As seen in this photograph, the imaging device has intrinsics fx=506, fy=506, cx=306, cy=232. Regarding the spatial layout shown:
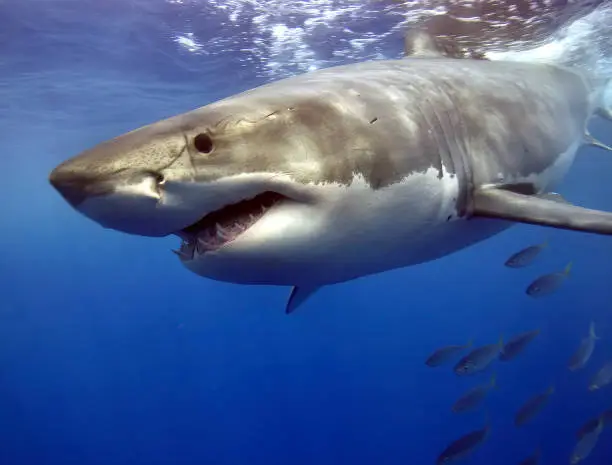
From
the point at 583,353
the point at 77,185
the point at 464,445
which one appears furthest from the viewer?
the point at 583,353

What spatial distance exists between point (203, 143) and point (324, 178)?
51 centimetres

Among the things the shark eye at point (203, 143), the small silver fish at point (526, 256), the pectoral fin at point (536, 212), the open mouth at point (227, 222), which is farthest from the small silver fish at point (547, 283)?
the shark eye at point (203, 143)

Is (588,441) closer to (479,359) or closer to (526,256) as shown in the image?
(479,359)

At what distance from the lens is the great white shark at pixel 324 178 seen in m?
1.77

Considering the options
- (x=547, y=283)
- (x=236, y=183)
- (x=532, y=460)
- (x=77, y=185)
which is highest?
(x=77, y=185)

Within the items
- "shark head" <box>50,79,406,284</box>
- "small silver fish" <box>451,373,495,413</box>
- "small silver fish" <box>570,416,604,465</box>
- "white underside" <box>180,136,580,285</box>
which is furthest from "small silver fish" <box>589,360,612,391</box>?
"shark head" <box>50,79,406,284</box>

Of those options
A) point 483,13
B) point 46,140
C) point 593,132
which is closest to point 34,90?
point 46,140

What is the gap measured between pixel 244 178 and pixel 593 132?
24.1 meters

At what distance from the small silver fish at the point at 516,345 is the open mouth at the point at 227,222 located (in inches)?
279

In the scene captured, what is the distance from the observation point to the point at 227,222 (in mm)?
2033

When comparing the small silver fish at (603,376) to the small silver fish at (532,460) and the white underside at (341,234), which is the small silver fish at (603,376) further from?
the white underside at (341,234)

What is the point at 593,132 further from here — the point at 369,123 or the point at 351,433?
the point at 369,123

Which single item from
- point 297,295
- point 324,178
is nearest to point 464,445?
point 297,295

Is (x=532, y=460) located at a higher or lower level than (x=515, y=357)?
lower
